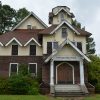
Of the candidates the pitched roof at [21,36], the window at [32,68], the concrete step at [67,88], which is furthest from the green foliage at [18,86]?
the pitched roof at [21,36]

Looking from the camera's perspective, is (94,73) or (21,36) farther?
(21,36)

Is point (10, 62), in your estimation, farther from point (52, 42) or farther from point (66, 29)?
point (66, 29)

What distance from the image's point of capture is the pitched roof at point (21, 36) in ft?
126

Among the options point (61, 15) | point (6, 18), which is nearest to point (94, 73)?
point (61, 15)

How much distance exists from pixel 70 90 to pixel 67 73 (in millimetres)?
4483

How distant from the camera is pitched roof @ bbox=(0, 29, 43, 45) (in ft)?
126

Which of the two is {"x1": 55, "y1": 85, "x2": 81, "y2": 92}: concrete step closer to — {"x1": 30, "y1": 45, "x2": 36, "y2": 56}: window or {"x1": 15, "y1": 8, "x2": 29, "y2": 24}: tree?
{"x1": 30, "y1": 45, "x2": 36, "y2": 56}: window

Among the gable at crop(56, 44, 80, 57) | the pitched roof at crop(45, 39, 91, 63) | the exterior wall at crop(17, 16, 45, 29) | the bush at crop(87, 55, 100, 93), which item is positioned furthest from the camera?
the exterior wall at crop(17, 16, 45, 29)

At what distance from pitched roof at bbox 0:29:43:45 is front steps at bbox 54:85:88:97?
28.7 ft

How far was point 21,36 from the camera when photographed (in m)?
39.6

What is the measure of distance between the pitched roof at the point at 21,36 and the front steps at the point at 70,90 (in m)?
8.74

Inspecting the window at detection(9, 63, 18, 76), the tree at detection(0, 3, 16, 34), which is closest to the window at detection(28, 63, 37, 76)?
the window at detection(9, 63, 18, 76)

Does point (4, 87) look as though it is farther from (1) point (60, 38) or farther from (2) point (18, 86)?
(1) point (60, 38)

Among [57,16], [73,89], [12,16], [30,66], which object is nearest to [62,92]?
[73,89]
